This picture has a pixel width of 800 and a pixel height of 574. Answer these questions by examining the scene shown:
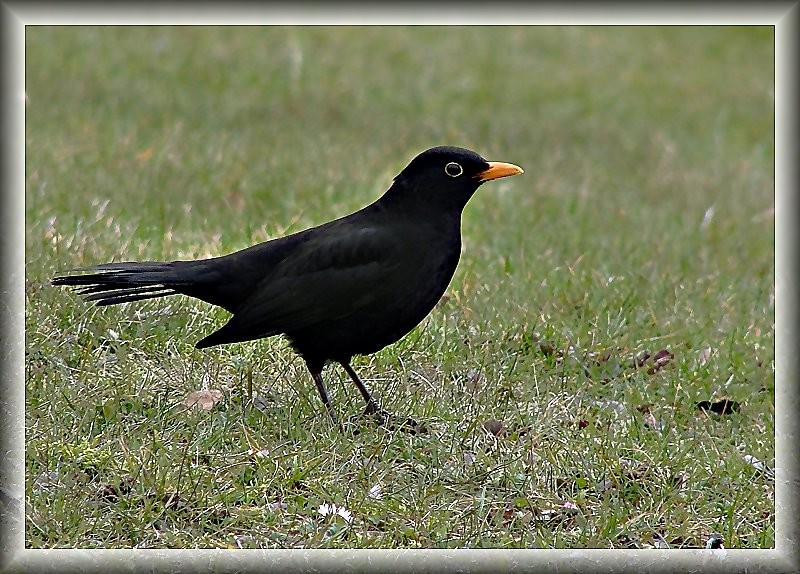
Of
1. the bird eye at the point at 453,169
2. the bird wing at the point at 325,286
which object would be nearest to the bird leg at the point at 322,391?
the bird wing at the point at 325,286

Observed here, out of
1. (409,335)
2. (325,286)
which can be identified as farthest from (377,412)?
(409,335)

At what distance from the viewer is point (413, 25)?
49.8ft

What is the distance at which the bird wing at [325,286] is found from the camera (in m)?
5.55

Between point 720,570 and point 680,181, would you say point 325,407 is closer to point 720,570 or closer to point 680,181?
point 720,570

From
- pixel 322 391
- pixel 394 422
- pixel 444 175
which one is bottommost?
pixel 394 422

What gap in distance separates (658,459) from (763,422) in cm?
93

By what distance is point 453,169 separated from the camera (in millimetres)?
5801

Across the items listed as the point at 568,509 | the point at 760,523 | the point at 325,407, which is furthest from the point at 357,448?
the point at 760,523

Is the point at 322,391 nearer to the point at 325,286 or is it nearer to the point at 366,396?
the point at 366,396

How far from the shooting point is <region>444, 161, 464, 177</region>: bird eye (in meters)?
5.80

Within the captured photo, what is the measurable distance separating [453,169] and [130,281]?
163 centimetres

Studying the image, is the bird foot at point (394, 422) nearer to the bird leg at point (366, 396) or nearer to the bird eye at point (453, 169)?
the bird leg at point (366, 396)

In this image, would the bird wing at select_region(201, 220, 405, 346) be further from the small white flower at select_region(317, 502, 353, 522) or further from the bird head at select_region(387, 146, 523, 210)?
the small white flower at select_region(317, 502, 353, 522)

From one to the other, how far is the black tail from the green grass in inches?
18.2
